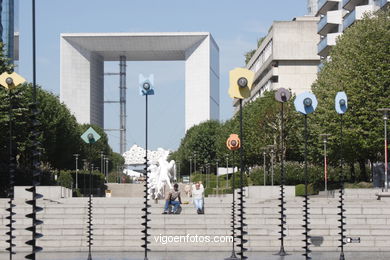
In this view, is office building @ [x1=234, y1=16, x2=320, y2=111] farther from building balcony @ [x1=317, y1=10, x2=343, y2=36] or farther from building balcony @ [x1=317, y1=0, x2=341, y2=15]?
building balcony @ [x1=317, y1=10, x2=343, y2=36]

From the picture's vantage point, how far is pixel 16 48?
172000mm

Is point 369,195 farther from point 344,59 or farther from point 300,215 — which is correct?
point 300,215

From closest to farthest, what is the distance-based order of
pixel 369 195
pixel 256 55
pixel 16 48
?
1. pixel 369 195
2. pixel 256 55
3. pixel 16 48

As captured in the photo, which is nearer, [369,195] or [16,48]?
[369,195]

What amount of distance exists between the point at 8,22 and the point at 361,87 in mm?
113326

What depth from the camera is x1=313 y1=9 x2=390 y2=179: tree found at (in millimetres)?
62406

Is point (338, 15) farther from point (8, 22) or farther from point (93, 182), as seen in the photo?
point (8, 22)

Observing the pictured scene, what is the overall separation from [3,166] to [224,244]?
1467 inches

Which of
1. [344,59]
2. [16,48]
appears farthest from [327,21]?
[16,48]

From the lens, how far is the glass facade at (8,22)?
16375 centimetres

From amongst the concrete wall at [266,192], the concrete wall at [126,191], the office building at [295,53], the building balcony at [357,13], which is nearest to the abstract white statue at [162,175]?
the concrete wall at [266,192]

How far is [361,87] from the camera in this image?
6369 centimetres

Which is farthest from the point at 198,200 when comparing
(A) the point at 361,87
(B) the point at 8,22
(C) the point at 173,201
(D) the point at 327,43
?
(B) the point at 8,22

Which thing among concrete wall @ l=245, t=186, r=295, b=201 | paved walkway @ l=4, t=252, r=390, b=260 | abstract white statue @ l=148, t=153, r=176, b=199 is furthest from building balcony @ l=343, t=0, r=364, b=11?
paved walkway @ l=4, t=252, r=390, b=260
